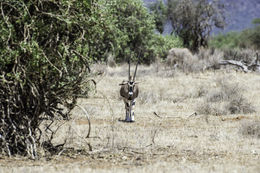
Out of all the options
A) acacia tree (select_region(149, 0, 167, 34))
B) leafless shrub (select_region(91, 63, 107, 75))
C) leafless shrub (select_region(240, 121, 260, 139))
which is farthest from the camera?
acacia tree (select_region(149, 0, 167, 34))

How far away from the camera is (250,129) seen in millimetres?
12547

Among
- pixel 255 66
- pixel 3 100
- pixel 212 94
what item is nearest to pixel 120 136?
pixel 3 100

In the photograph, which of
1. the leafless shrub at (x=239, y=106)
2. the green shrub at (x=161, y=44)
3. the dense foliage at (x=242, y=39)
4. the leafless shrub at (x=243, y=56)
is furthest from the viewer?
the dense foliage at (x=242, y=39)

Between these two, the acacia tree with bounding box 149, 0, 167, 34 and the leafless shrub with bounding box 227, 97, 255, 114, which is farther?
the acacia tree with bounding box 149, 0, 167, 34

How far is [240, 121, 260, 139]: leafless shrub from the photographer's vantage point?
1243 centimetres

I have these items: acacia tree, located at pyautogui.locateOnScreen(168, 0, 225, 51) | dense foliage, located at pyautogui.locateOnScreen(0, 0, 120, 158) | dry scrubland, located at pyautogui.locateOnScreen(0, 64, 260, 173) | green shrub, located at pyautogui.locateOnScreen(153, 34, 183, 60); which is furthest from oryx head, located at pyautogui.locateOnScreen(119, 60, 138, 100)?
acacia tree, located at pyautogui.locateOnScreen(168, 0, 225, 51)

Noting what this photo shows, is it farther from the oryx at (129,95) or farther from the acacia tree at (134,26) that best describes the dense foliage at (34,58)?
the acacia tree at (134,26)

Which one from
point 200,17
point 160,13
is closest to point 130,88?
point 200,17

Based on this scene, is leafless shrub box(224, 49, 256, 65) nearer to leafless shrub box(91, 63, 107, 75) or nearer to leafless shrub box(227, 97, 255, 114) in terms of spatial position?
leafless shrub box(91, 63, 107, 75)

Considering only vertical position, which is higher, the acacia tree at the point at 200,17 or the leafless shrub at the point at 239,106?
the acacia tree at the point at 200,17

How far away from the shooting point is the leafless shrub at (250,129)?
40.8 feet

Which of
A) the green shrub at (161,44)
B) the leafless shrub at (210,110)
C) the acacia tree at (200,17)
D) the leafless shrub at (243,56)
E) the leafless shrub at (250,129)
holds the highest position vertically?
the acacia tree at (200,17)

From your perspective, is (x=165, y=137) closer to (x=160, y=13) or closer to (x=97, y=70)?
(x=97, y=70)

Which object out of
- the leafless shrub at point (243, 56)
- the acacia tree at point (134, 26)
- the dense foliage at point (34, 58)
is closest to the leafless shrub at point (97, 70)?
the dense foliage at point (34, 58)
